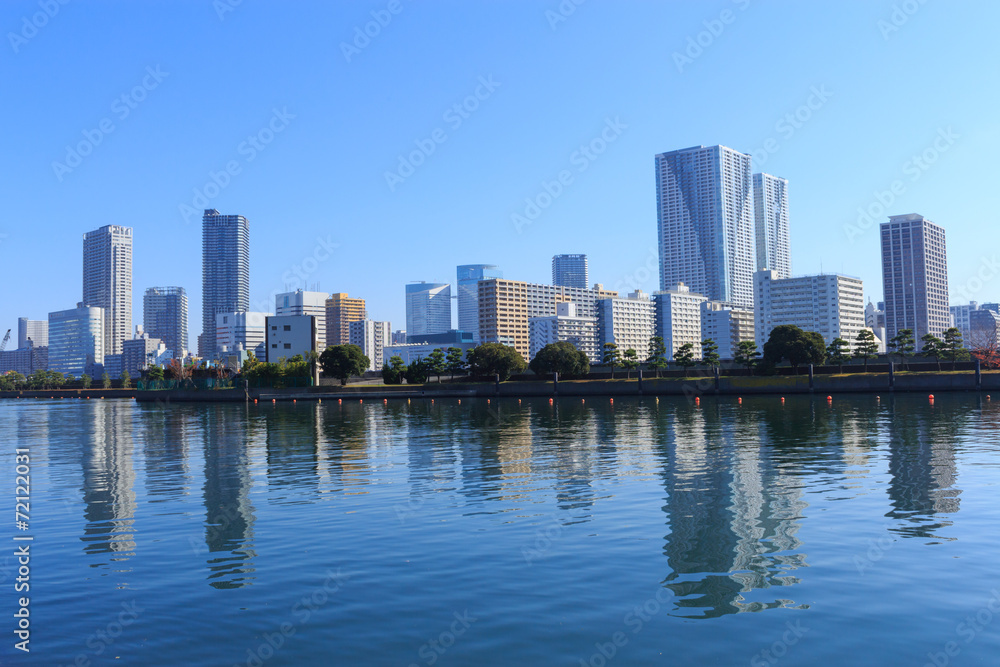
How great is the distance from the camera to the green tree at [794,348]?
11250 centimetres

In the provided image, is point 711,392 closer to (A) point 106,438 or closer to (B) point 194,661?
(A) point 106,438

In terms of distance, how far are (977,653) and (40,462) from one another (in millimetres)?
42993

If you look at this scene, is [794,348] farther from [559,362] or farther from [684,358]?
[559,362]

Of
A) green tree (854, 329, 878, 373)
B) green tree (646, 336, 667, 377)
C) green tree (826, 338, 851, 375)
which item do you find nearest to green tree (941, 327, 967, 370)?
green tree (854, 329, 878, 373)

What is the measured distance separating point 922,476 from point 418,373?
115 meters

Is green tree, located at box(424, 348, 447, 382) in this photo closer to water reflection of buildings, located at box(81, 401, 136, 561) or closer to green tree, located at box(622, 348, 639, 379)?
green tree, located at box(622, 348, 639, 379)

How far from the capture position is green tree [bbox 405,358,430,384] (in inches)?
5418

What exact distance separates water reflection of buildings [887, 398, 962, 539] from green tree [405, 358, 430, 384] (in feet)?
313

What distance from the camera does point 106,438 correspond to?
183ft

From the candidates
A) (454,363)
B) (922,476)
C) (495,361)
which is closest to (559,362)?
(495,361)

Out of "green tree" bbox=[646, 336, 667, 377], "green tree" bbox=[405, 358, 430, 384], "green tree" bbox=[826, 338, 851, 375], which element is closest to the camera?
"green tree" bbox=[826, 338, 851, 375]

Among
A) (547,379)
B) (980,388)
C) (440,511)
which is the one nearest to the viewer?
(440,511)

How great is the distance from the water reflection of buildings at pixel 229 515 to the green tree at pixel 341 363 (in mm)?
90242

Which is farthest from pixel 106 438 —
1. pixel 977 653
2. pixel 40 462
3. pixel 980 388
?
pixel 980 388
